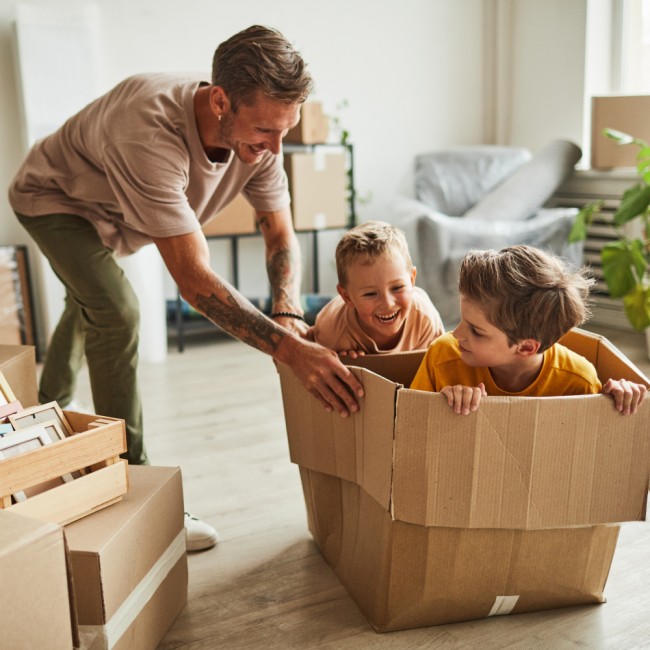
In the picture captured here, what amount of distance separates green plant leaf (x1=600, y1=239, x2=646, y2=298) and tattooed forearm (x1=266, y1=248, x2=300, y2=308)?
67.8 inches

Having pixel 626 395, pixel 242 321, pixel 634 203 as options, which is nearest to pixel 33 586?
pixel 242 321

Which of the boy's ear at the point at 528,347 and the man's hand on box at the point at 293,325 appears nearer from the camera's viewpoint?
the boy's ear at the point at 528,347

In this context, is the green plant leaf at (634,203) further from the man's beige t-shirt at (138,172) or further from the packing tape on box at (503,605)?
the packing tape on box at (503,605)

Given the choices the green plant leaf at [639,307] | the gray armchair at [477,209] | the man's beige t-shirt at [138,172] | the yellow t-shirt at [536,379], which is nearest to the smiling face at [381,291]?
the yellow t-shirt at [536,379]

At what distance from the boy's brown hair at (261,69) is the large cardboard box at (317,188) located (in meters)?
2.14

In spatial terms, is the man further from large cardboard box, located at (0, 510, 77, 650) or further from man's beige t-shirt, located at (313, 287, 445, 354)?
large cardboard box, located at (0, 510, 77, 650)

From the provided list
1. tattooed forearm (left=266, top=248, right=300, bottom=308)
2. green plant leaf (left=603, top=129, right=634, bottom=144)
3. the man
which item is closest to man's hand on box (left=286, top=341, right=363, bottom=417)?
the man

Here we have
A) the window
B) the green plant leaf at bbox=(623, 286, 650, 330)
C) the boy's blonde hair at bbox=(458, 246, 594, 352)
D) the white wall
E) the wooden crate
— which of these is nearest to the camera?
the wooden crate

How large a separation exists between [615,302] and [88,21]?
112 inches

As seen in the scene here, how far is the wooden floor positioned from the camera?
61.3 inches

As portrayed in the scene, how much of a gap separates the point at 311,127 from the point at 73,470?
2.82m

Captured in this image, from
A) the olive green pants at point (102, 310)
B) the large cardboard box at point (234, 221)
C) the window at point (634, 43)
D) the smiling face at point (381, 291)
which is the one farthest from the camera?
the window at point (634, 43)

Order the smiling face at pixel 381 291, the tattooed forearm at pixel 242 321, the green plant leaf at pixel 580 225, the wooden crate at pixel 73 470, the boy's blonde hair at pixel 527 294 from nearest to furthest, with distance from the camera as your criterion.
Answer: the wooden crate at pixel 73 470
the boy's blonde hair at pixel 527 294
the tattooed forearm at pixel 242 321
the smiling face at pixel 381 291
the green plant leaf at pixel 580 225

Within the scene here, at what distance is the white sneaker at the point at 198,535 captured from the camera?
191 cm
